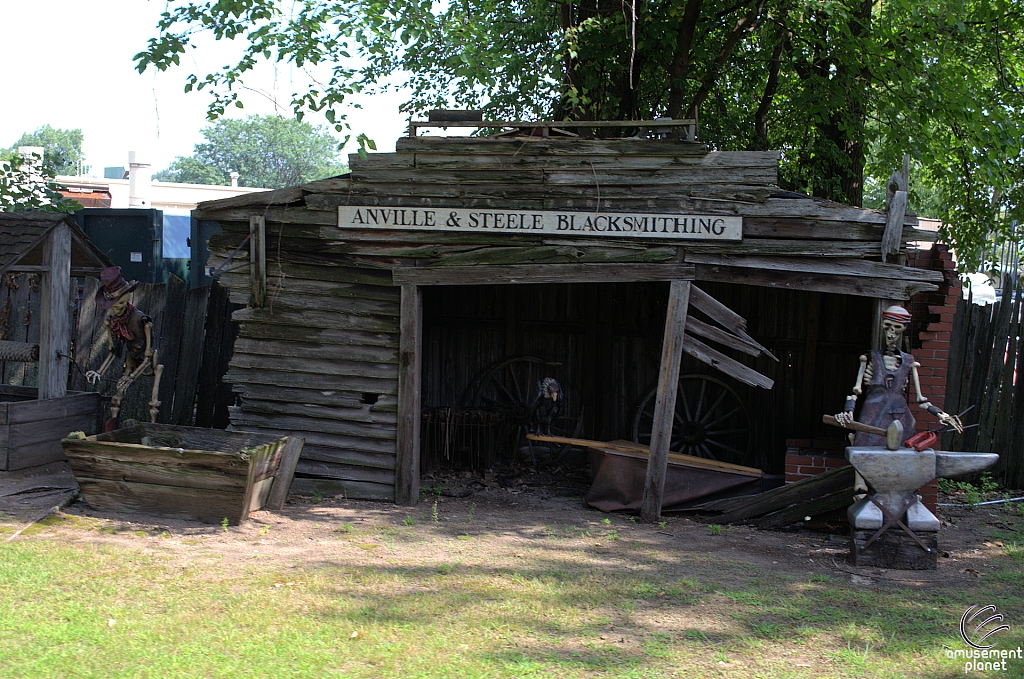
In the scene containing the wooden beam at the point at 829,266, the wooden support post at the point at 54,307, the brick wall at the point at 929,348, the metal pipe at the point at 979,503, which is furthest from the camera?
the metal pipe at the point at 979,503

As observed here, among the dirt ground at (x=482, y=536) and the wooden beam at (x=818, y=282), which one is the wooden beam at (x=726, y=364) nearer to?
the wooden beam at (x=818, y=282)

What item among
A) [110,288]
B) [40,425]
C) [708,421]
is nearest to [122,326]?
[110,288]

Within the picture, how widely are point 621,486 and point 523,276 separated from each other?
2270mm

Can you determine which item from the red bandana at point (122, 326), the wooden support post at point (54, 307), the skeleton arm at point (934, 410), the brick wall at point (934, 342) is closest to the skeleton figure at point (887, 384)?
the skeleton arm at point (934, 410)

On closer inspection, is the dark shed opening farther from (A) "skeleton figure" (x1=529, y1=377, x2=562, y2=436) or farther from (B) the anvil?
(B) the anvil

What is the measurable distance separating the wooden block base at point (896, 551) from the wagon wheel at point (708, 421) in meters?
3.59

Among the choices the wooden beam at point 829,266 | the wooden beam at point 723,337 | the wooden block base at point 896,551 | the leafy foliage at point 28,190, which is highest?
the leafy foliage at point 28,190

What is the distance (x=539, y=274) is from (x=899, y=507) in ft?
11.9

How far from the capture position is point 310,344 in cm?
887

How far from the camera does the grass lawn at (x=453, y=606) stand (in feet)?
16.0

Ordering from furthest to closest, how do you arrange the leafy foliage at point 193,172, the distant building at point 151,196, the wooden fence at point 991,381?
the leafy foliage at point 193,172, the distant building at point 151,196, the wooden fence at point 991,381

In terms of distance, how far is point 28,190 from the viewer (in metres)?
12.5

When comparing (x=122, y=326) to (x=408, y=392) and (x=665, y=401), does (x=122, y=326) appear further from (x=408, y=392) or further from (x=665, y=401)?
(x=665, y=401)

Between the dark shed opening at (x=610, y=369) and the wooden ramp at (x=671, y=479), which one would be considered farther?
the dark shed opening at (x=610, y=369)
